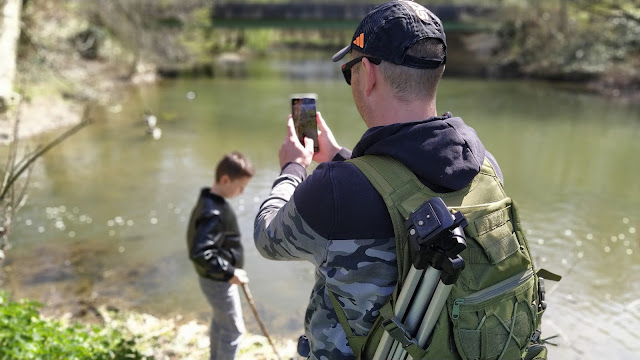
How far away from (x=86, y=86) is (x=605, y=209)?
18.2m

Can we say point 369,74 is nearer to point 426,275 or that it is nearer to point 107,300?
point 426,275

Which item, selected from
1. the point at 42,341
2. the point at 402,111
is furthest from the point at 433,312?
the point at 42,341

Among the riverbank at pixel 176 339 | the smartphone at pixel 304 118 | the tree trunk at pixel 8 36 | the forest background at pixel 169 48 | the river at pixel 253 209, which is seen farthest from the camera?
the forest background at pixel 169 48

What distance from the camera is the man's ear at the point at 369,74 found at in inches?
76.2

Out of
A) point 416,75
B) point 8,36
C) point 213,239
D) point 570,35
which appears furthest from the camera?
point 570,35

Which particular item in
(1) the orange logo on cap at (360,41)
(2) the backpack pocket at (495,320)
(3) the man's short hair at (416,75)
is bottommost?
(2) the backpack pocket at (495,320)

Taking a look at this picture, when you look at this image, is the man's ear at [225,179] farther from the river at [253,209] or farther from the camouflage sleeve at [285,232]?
the river at [253,209]

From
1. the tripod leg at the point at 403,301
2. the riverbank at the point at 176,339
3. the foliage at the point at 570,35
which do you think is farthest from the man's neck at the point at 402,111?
the foliage at the point at 570,35

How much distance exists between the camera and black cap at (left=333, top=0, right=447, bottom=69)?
1.87 m

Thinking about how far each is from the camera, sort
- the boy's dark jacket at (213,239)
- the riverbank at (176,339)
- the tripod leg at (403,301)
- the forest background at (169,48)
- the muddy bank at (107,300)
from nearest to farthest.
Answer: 1. the tripod leg at (403,301)
2. the boy's dark jacket at (213,239)
3. the riverbank at (176,339)
4. the muddy bank at (107,300)
5. the forest background at (169,48)

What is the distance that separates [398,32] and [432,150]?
0.37m

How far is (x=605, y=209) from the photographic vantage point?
32.7 ft

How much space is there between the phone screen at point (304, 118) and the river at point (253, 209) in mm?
3834

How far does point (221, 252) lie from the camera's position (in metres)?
4.19
